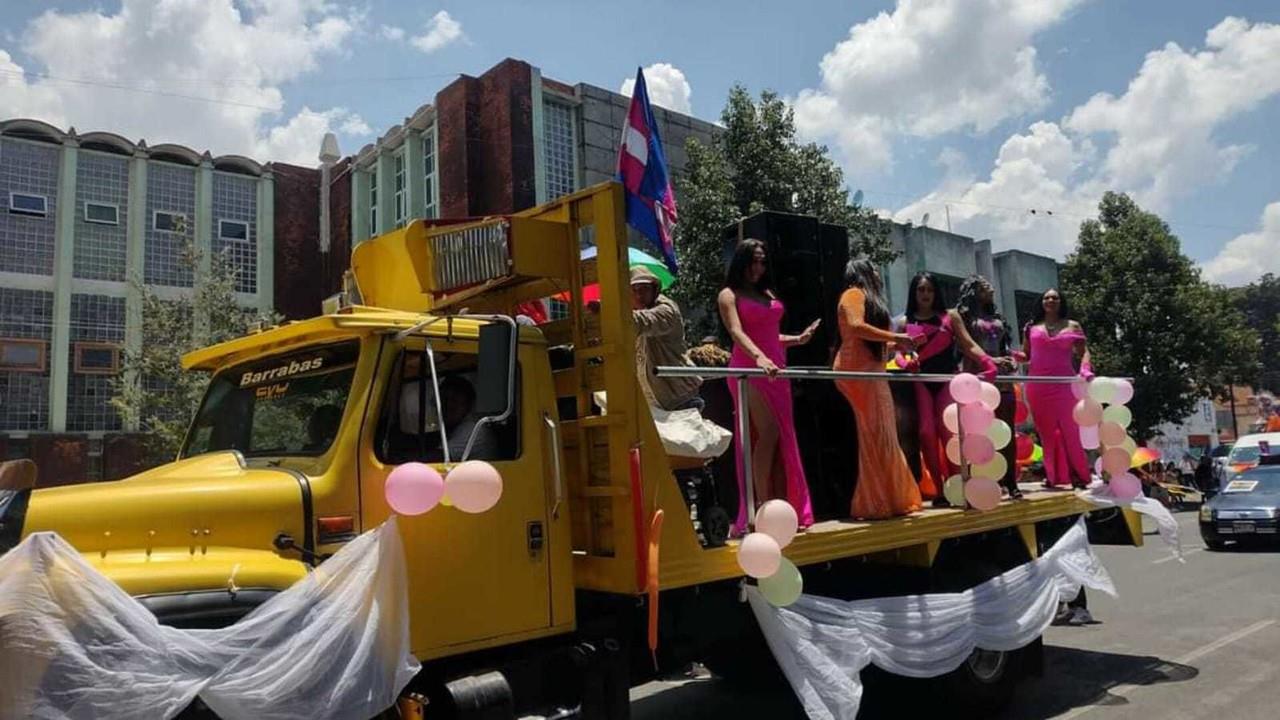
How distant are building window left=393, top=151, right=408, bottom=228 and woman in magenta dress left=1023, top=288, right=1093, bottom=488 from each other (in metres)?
20.3

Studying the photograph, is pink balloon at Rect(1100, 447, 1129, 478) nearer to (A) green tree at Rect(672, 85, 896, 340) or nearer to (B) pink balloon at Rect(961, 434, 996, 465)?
(B) pink balloon at Rect(961, 434, 996, 465)

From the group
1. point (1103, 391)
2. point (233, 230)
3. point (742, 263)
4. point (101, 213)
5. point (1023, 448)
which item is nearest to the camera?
point (742, 263)

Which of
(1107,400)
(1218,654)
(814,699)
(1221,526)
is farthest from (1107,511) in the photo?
(1221,526)

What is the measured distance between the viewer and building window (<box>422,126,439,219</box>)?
2433 centimetres

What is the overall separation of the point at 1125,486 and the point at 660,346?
415 cm

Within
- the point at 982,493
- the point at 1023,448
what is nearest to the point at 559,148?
the point at 1023,448

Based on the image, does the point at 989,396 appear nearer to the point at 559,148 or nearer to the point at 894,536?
the point at 894,536

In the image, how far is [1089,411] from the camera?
23.0 ft

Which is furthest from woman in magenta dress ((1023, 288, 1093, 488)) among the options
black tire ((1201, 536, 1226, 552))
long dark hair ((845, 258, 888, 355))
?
black tire ((1201, 536, 1226, 552))

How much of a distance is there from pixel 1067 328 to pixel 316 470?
6.20 m

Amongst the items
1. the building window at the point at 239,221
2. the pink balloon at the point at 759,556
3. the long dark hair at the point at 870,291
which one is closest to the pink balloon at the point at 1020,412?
the long dark hair at the point at 870,291

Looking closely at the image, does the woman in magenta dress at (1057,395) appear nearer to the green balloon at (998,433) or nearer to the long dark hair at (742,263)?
the green balloon at (998,433)

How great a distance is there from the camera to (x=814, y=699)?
454cm

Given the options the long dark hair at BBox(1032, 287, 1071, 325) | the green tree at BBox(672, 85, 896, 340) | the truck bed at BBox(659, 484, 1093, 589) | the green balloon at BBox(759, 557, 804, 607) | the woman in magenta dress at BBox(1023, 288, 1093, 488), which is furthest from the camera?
the green tree at BBox(672, 85, 896, 340)
